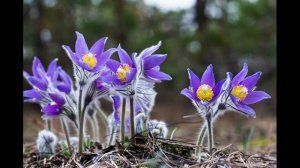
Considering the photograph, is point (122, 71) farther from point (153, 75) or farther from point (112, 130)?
point (112, 130)

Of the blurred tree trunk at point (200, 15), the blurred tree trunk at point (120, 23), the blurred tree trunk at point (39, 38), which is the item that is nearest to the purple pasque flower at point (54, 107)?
the blurred tree trunk at point (120, 23)

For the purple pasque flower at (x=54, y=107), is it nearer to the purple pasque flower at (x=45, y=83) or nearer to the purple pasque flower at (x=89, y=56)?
the purple pasque flower at (x=45, y=83)

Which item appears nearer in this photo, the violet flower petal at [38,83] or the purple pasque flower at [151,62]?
the purple pasque flower at [151,62]

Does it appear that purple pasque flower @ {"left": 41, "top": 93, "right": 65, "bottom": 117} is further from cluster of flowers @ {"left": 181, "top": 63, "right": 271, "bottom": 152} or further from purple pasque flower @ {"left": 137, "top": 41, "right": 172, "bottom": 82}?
cluster of flowers @ {"left": 181, "top": 63, "right": 271, "bottom": 152}
